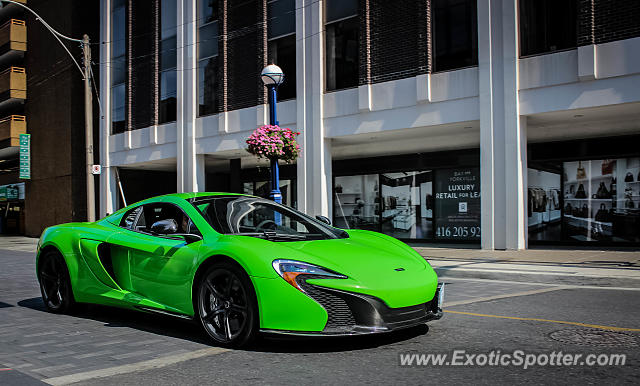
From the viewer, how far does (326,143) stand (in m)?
19.6

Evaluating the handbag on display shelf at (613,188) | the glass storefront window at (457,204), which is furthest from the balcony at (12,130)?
the handbag on display shelf at (613,188)

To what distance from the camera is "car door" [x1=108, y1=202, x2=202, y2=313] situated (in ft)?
17.4

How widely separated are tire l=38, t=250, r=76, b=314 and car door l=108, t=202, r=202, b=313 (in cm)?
106

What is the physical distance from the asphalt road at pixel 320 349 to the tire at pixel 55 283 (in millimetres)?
151

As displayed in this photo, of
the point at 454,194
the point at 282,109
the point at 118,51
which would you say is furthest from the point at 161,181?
the point at 454,194

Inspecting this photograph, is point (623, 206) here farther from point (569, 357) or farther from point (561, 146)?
point (569, 357)

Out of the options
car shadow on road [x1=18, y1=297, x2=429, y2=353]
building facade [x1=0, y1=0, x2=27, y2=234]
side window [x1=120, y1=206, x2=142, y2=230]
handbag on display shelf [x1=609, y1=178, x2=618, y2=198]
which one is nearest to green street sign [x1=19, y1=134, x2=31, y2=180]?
building facade [x1=0, y1=0, x2=27, y2=234]

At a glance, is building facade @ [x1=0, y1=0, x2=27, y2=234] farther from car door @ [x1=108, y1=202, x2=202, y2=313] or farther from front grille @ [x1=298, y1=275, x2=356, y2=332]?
A: front grille @ [x1=298, y1=275, x2=356, y2=332]

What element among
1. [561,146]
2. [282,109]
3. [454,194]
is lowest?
[454,194]

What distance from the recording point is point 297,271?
459cm

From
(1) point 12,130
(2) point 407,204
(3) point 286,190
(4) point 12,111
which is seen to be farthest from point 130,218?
(4) point 12,111

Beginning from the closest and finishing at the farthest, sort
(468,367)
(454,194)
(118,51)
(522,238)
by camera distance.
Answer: (468,367), (522,238), (454,194), (118,51)

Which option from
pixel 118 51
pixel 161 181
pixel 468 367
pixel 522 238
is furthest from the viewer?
pixel 161 181

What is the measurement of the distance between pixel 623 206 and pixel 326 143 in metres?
9.06
